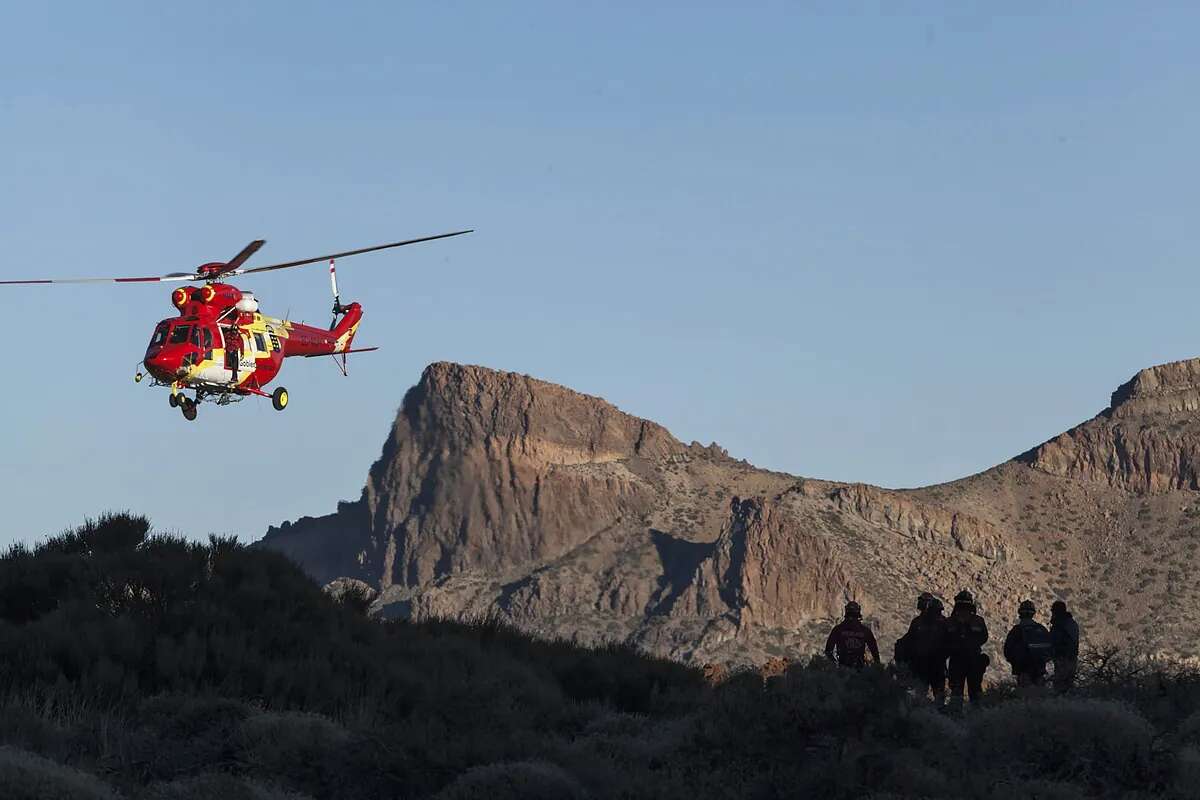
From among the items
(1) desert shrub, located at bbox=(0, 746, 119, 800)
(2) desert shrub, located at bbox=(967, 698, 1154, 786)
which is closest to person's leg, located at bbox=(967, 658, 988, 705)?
(2) desert shrub, located at bbox=(967, 698, 1154, 786)

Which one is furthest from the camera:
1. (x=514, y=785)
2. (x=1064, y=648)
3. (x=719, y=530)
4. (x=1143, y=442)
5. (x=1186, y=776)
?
(x=719, y=530)

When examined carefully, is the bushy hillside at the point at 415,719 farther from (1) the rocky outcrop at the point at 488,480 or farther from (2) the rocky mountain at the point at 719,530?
(1) the rocky outcrop at the point at 488,480

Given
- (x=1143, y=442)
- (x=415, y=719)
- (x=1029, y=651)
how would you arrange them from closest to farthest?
(x=415, y=719), (x=1029, y=651), (x=1143, y=442)

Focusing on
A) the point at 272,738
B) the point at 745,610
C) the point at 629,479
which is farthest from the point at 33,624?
the point at 629,479

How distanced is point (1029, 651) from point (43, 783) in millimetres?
11892

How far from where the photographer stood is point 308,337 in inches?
1590

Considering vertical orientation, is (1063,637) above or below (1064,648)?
above

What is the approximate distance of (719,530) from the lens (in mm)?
164125

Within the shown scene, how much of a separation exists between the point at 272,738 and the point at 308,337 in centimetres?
2255

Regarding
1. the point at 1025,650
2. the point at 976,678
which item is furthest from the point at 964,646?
the point at 1025,650

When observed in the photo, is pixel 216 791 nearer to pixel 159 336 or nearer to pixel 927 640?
pixel 927 640

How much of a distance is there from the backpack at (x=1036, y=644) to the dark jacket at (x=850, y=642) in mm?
1815

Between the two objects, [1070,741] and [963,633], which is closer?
[1070,741]

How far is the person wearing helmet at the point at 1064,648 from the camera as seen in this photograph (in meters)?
22.4
